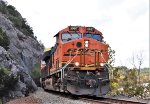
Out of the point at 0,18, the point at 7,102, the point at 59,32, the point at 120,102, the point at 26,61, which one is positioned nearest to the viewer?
the point at 120,102

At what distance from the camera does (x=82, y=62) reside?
18.3m

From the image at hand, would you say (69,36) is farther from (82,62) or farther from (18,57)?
(18,57)

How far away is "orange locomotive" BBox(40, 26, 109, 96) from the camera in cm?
1777

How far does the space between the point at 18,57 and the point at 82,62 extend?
13.9 metres

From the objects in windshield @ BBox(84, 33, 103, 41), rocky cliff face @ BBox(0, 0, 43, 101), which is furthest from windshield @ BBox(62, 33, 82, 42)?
rocky cliff face @ BBox(0, 0, 43, 101)

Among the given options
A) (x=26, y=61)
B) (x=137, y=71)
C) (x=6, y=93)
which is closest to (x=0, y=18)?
(x=26, y=61)

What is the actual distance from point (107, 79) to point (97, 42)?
2.04 meters

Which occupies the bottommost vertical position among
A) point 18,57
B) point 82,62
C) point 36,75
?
point 82,62

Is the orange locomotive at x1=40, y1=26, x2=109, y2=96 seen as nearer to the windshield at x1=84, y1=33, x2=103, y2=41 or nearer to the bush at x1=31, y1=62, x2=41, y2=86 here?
the windshield at x1=84, y1=33, x2=103, y2=41

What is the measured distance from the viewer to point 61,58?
1853cm

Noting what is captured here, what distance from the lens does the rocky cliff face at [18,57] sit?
19922 millimetres

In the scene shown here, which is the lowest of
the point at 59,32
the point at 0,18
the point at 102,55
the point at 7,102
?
the point at 7,102

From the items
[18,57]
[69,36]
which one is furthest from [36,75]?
[69,36]

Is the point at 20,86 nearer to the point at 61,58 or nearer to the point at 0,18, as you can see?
the point at 61,58
